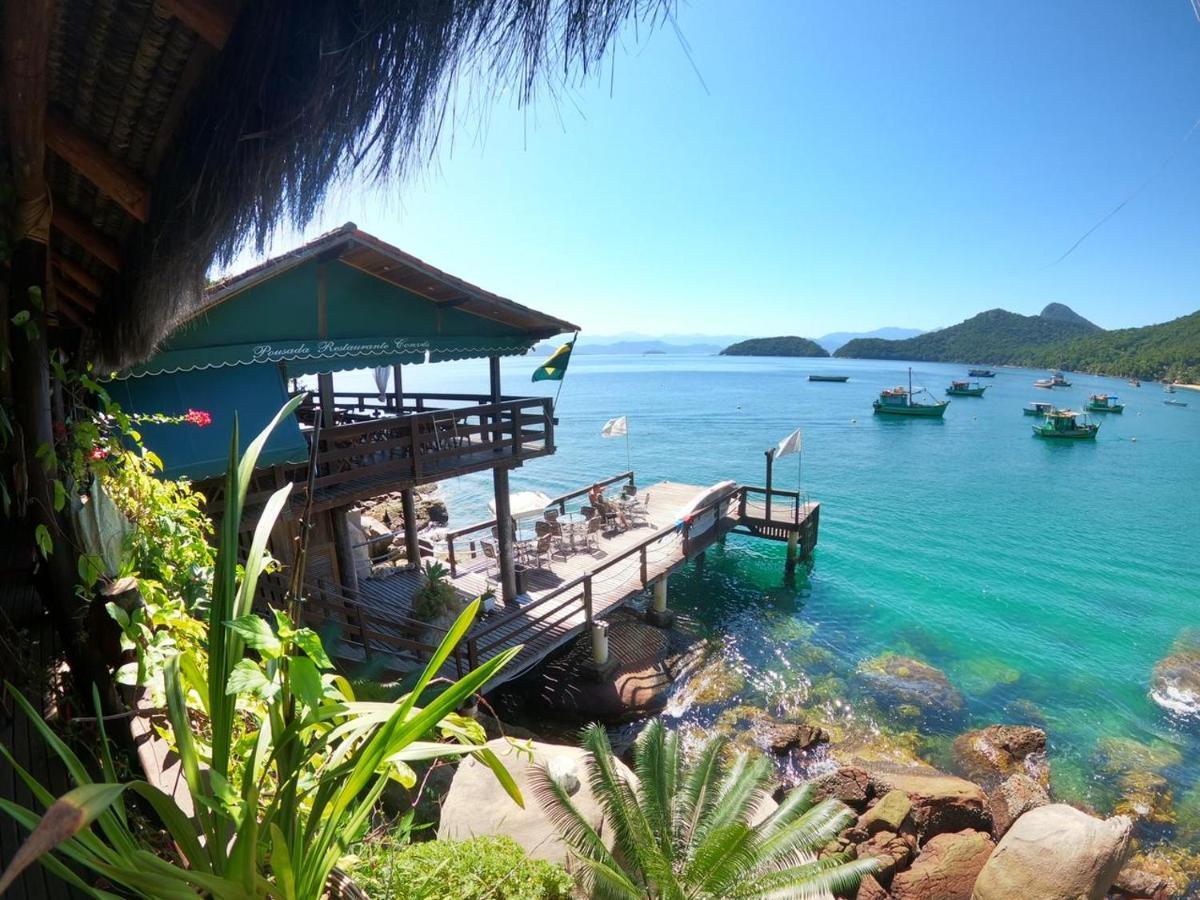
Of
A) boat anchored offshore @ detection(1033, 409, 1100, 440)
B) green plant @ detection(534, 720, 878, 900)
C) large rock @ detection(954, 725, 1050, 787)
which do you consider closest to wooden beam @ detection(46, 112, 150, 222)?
green plant @ detection(534, 720, 878, 900)

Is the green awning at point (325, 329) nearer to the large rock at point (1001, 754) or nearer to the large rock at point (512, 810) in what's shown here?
the large rock at point (512, 810)

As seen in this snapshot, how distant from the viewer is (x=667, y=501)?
20.9m

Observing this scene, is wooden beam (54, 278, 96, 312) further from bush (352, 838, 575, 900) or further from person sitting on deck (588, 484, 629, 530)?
person sitting on deck (588, 484, 629, 530)

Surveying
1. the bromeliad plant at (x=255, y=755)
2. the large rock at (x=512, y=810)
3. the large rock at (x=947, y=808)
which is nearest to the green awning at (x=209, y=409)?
the large rock at (x=512, y=810)

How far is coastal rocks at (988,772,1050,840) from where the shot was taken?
32.3 feet

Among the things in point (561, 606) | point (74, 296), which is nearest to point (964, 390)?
point (561, 606)

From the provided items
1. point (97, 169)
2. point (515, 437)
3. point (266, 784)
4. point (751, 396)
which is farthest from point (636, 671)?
point (751, 396)

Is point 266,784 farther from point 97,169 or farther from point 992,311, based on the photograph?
point 992,311

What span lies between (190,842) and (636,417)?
73.9m

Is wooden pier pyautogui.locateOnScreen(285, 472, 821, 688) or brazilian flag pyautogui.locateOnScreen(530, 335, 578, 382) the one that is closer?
wooden pier pyautogui.locateOnScreen(285, 472, 821, 688)

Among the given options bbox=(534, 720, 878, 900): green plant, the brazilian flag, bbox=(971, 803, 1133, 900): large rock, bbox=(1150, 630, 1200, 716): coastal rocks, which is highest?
the brazilian flag

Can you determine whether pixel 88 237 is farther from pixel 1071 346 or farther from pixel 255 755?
pixel 1071 346

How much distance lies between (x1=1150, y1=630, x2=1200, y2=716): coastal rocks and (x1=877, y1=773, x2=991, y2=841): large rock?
8.21 m

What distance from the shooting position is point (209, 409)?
25.3 feet
